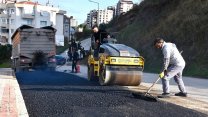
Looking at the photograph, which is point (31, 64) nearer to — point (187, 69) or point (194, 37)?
point (187, 69)

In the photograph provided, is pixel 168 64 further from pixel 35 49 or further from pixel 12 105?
pixel 35 49

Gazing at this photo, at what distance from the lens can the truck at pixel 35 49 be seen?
2319 cm

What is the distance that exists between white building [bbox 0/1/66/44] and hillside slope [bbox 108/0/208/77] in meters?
62.1

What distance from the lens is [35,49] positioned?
77.7 ft

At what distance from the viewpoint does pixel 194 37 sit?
2638 cm

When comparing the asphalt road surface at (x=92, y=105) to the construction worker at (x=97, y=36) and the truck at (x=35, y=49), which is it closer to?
the construction worker at (x=97, y=36)

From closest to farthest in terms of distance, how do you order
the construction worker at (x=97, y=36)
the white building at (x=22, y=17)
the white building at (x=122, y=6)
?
the construction worker at (x=97, y=36)
the white building at (x=122, y=6)
the white building at (x=22, y=17)

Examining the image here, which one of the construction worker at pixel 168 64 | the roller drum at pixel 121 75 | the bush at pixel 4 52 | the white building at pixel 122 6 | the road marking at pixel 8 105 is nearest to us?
the road marking at pixel 8 105

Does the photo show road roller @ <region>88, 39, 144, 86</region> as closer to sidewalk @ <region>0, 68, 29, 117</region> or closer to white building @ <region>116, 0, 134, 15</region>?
sidewalk @ <region>0, 68, 29, 117</region>

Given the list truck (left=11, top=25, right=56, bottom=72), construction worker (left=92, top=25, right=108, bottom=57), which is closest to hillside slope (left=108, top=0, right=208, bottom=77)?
truck (left=11, top=25, right=56, bottom=72)

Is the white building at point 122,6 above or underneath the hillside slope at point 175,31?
above

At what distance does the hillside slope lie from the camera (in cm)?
2480

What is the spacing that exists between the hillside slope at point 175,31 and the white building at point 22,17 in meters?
62.1

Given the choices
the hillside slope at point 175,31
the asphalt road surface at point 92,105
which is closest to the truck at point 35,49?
the hillside slope at point 175,31
